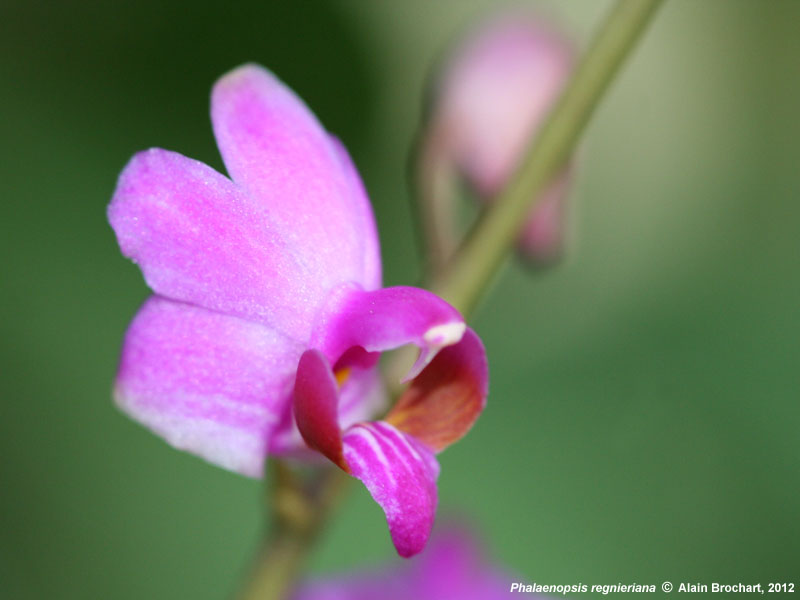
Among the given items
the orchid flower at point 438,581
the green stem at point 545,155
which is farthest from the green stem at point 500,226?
the orchid flower at point 438,581

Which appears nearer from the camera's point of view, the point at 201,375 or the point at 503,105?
the point at 201,375

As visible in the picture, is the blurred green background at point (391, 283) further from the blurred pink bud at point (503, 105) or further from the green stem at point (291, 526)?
the green stem at point (291, 526)

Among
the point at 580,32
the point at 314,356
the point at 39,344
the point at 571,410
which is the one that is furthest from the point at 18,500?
the point at 580,32

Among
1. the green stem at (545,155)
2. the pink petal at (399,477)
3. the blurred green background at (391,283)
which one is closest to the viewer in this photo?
the pink petal at (399,477)

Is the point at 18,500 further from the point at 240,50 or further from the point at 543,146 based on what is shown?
the point at 543,146

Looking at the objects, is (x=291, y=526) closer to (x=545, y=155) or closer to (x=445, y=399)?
(x=445, y=399)

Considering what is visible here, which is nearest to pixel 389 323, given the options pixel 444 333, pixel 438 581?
pixel 444 333
